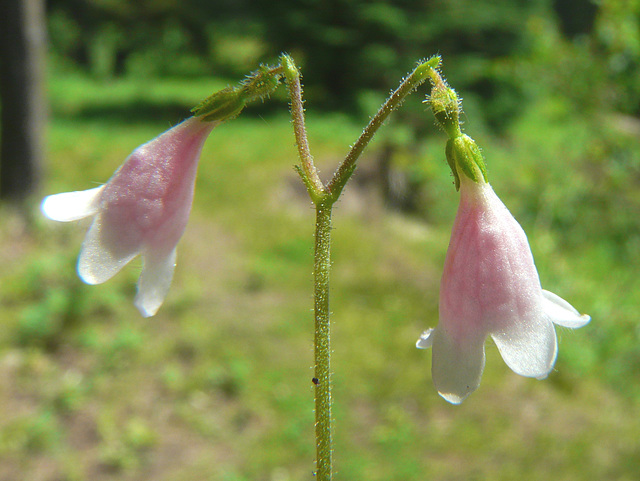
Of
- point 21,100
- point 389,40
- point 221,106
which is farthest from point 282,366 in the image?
point 389,40

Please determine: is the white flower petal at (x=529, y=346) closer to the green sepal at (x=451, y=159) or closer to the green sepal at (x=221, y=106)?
the green sepal at (x=451, y=159)

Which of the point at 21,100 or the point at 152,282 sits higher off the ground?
the point at 21,100

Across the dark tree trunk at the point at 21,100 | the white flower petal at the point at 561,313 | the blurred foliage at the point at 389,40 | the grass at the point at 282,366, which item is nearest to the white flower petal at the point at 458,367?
the white flower petal at the point at 561,313

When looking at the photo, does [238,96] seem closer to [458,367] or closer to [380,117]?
[380,117]

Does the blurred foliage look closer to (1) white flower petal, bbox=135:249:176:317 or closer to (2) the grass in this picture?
(2) the grass

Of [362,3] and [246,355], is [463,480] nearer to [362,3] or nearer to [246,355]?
[246,355]
